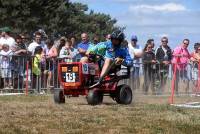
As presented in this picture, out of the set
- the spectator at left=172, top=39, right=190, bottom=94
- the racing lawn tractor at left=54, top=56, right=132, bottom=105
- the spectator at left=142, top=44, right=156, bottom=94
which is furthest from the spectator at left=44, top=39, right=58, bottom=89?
the racing lawn tractor at left=54, top=56, right=132, bottom=105

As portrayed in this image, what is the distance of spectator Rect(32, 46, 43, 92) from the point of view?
752 inches

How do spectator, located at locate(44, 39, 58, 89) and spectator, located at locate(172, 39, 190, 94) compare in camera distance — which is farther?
spectator, located at locate(44, 39, 58, 89)

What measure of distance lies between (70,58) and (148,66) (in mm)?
2440

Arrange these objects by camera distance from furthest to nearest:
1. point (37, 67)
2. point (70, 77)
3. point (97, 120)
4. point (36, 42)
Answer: point (36, 42)
point (37, 67)
point (70, 77)
point (97, 120)

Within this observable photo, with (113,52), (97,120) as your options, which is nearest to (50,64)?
(113,52)

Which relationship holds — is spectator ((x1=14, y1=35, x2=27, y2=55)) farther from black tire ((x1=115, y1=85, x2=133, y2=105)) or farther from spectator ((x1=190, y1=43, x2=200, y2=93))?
black tire ((x1=115, y1=85, x2=133, y2=105))

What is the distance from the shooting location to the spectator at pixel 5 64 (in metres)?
19.2

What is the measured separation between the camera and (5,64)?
1927cm

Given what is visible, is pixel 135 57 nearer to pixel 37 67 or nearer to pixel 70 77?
pixel 37 67

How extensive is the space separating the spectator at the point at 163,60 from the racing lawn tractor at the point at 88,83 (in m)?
4.51

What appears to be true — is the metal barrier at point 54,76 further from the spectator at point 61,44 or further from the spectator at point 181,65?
the spectator at point 61,44

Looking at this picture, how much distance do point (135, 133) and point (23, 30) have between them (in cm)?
5145

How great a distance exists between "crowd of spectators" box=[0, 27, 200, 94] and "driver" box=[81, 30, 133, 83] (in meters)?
4.40

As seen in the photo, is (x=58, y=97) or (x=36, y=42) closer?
(x=58, y=97)
